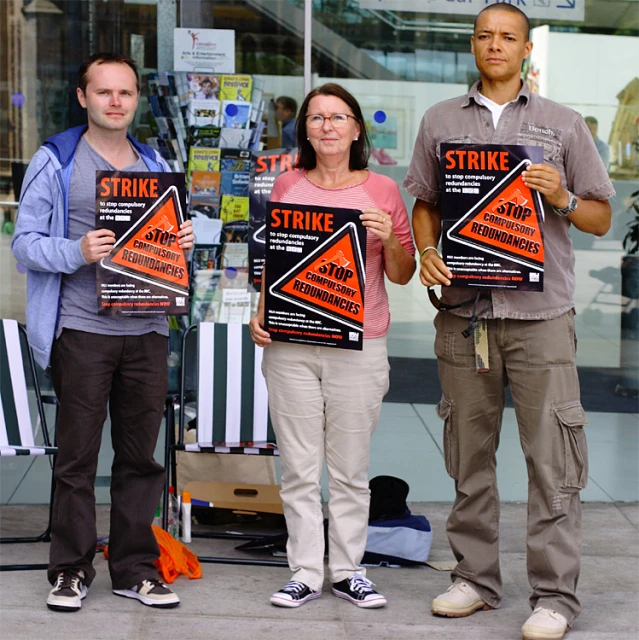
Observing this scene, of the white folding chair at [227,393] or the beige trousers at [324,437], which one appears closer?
the beige trousers at [324,437]


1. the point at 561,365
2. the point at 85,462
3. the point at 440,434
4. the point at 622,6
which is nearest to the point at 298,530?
the point at 85,462

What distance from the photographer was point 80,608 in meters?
4.27

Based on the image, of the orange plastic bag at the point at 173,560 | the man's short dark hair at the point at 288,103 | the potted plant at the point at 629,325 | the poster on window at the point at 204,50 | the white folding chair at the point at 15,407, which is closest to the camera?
the orange plastic bag at the point at 173,560

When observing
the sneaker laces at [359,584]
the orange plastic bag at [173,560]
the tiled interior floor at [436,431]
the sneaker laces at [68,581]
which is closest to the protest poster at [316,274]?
the sneaker laces at [359,584]

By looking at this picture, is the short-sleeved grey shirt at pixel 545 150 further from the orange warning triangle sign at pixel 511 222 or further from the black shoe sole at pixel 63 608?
the black shoe sole at pixel 63 608

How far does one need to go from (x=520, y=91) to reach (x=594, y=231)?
57 centimetres

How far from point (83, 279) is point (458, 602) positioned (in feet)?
6.18

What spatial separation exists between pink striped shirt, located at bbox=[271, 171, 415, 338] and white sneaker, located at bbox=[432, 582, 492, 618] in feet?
3.38

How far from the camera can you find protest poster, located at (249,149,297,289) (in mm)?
5020

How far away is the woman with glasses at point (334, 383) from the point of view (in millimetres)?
4211

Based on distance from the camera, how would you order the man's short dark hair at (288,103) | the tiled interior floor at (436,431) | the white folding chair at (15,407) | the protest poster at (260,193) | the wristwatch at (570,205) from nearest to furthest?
the wristwatch at (570,205) → the white folding chair at (15,407) → the protest poster at (260,193) → the tiled interior floor at (436,431) → the man's short dark hair at (288,103)

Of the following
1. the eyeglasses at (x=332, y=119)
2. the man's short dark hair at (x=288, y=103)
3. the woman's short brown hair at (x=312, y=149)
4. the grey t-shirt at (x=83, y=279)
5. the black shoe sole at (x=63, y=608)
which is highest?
the man's short dark hair at (x=288, y=103)

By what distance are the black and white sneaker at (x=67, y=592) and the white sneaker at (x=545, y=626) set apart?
1.67 m

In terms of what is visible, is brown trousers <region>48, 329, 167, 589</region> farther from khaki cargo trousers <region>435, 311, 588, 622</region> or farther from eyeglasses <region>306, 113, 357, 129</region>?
khaki cargo trousers <region>435, 311, 588, 622</region>
